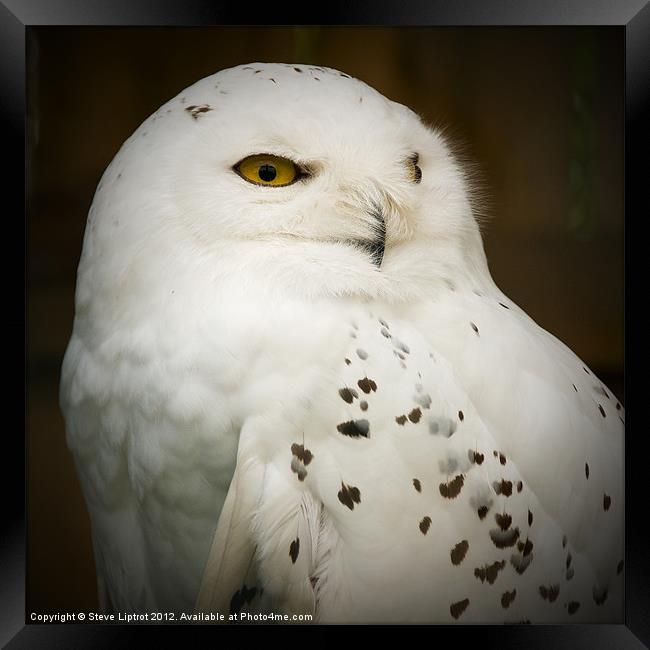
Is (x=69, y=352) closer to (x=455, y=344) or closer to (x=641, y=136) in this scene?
(x=455, y=344)

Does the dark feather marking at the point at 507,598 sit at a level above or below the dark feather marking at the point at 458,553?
below

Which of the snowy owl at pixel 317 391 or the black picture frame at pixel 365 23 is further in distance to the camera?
the black picture frame at pixel 365 23

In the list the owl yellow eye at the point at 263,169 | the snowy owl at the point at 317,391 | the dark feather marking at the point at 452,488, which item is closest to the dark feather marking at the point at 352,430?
the snowy owl at the point at 317,391

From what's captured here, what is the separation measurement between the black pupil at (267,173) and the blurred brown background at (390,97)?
0.21 metres

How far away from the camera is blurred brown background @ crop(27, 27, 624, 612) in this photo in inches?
39.6

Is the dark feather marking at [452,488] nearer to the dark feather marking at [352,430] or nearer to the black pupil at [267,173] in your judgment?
the dark feather marking at [352,430]

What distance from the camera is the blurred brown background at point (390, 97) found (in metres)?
1.00

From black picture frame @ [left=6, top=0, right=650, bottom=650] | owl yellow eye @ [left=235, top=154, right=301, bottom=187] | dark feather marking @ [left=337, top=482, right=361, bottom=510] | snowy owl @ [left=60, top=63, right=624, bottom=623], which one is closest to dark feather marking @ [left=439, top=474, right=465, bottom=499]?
snowy owl @ [left=60, top=63, right=624, bottom=623]

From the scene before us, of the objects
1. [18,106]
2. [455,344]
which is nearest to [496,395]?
[455,344]

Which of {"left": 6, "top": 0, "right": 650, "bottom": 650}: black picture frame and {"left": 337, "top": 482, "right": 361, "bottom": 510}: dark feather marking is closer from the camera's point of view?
{"left": 337, "top": 482, "right": 361, "bottom": 510}: dark feather marking

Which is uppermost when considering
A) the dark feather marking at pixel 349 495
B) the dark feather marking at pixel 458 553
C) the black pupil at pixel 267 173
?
the black pupil at pixel 267 173

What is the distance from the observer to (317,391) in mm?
877

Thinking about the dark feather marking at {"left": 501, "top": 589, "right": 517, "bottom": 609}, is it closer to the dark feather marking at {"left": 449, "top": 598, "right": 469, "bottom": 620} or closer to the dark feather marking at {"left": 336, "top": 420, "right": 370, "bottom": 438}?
the dark feather marking at {"left": 449, "top": 598, "right": 469, "bottom": 620}

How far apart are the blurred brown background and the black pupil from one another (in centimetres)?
21
